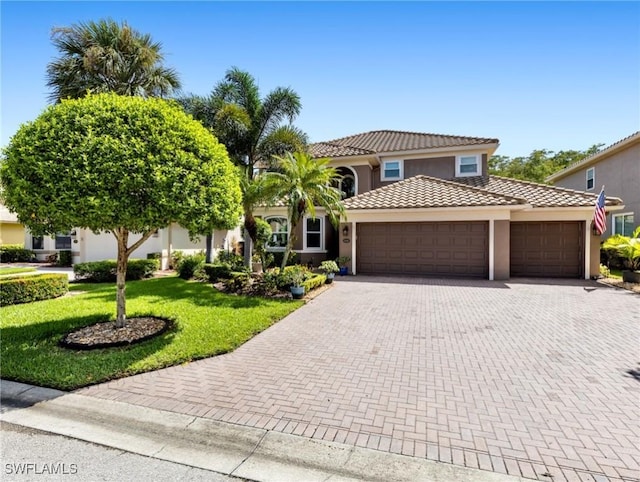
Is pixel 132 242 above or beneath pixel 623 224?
beneath

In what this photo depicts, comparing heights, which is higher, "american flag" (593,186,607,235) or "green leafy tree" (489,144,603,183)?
"green leafy tree" (489,144,603,183)

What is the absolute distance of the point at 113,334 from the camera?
261 inches

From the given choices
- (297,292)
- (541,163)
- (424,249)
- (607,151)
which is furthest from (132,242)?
(541,163)

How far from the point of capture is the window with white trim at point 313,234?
18297 mm

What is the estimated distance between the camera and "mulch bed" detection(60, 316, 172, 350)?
6.10 metres

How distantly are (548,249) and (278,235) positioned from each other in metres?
13.6

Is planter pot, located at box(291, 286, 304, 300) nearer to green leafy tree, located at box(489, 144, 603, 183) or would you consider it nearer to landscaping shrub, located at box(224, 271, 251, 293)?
landscaping shrub, located at box(224, 271, 251, 293)

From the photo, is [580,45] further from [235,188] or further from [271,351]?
[271,351]

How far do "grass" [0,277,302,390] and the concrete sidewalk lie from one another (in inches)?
26.6

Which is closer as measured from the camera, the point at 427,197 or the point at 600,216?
the point at 600,216

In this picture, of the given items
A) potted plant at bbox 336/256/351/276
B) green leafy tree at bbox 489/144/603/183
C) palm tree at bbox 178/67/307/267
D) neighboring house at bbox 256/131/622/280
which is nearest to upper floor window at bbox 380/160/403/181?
neighboring house at bbox 256/131/622/280

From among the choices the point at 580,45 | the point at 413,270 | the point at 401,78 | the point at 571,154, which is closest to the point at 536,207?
the point at 413,270

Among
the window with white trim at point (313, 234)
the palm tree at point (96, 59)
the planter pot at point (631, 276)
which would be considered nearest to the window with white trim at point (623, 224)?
the planter pot at point (631, 276)

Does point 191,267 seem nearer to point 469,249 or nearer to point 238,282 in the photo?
point 238,282
